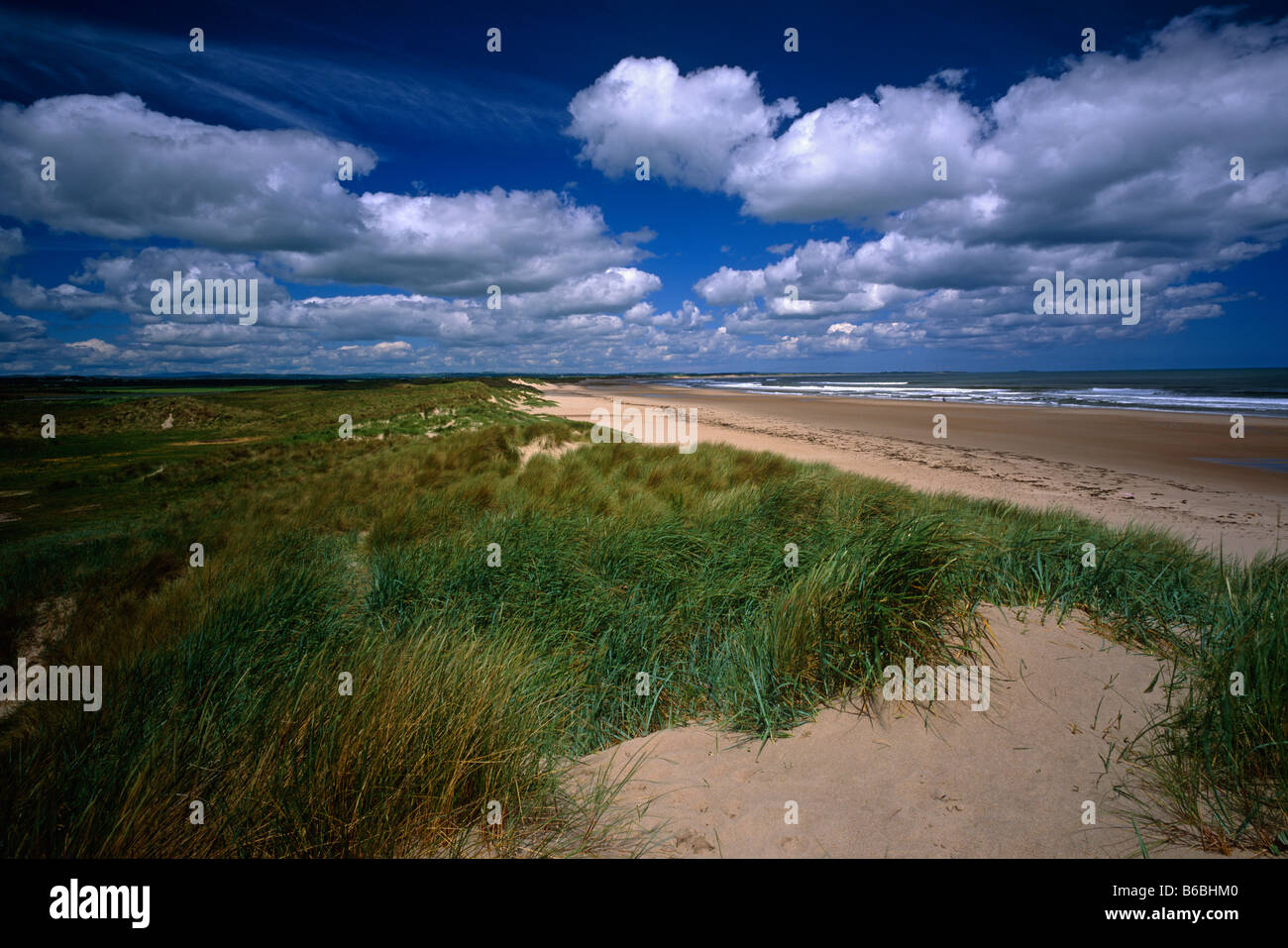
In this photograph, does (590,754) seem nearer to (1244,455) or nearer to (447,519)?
(447,519)

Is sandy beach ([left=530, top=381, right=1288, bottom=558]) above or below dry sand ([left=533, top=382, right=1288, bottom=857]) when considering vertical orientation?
above

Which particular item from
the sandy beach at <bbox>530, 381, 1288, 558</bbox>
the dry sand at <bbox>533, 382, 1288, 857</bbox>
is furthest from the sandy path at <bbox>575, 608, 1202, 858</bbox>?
the sandy beach at <bbox>530, 381, 1288, 558</bbox>

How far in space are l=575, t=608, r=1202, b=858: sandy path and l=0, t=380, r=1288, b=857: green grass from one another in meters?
0.21

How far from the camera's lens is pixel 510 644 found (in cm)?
425

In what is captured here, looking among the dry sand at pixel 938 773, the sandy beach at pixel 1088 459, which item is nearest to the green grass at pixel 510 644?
the dry sand at pixel 938 773

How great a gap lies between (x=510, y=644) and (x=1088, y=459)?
19960 millimetres

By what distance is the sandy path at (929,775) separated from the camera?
2.50 m

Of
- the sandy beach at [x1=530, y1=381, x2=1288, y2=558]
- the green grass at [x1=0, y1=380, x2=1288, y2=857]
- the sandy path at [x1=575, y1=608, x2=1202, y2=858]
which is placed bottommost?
the sandy path at [x1=575, y1=608, x2=1202, y2=858]

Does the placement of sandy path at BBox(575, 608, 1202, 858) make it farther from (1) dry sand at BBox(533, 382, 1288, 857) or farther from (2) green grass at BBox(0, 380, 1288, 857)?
(2) green grass at BBox(0, 380, 1288, 857)

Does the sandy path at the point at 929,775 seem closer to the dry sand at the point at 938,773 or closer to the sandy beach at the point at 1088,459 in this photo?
the dry sand at the point at 938,773

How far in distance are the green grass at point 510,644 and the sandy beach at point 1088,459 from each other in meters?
2.68

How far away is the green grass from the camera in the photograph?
7.94 ft

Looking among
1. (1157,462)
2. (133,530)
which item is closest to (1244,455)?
(1157,462)

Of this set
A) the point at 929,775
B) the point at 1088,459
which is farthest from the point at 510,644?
the point at 1088,459
